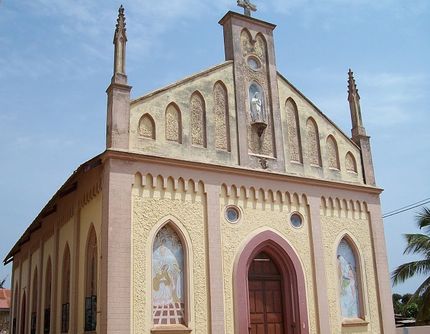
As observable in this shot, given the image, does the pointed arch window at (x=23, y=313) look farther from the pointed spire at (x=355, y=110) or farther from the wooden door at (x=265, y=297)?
the pointed spire at (x=355, y=110)

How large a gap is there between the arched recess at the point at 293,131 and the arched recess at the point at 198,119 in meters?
2.87

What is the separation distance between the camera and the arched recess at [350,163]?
1648 cm

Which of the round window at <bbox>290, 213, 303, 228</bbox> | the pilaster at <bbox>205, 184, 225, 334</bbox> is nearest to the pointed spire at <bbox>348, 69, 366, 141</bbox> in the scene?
the round window at <bbox>290, 213, 303, 228</bbox>

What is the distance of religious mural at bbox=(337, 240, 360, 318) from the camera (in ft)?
48.6

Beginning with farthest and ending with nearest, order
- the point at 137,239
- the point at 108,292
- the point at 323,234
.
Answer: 1. the point at 323,234
2. the point at 137,239
3. the point at 108,292

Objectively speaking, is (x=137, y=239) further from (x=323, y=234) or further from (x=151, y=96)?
(x=323, y=234)

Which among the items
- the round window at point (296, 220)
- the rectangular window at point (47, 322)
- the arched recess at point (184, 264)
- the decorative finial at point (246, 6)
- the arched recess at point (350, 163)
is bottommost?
the rectangular window at point (47, 322)

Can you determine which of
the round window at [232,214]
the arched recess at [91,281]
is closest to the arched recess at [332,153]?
the round window at [232,214]

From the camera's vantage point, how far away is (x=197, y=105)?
14.2 m

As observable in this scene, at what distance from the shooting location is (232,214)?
13.6m

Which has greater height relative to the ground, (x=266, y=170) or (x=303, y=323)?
(x=266, y=170)

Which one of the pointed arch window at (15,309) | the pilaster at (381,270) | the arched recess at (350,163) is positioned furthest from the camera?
the pointed arch window at (15,309)

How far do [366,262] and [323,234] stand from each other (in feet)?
5.84

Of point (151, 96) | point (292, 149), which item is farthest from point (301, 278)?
point (151, 96)
